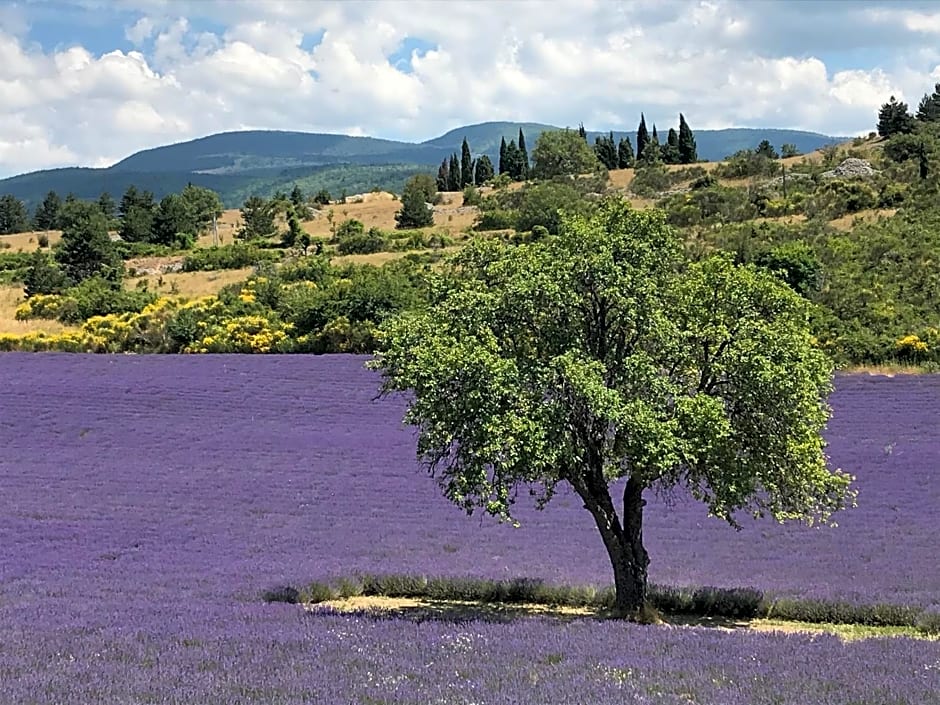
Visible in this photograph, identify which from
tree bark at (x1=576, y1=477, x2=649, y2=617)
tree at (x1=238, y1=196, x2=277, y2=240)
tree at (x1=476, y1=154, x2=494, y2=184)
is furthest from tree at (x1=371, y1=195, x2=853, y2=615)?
tree at (x1=476, y1=154, x2=494, y2=184)

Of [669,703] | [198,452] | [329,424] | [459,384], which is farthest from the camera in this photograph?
[329,424]

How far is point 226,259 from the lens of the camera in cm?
5925

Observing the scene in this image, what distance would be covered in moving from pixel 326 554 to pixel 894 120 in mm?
70520

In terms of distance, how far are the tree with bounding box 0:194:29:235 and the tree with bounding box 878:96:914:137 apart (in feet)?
271

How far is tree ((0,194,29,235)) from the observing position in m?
104

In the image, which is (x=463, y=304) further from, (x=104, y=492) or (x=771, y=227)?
(x=771, y=227)

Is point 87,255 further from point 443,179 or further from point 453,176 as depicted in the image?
point 443,179

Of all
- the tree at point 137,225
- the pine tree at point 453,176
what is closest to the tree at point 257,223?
the tree at point 137,225

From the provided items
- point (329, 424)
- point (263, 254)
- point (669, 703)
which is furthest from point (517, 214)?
point (669, 703)

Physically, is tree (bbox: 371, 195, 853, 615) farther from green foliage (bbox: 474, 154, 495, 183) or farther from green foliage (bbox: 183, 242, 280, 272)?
green foliage (bbox: 474, 154, 495, 183)

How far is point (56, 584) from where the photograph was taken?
12.6 metres

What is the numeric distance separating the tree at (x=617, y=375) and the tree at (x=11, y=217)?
102227 mm

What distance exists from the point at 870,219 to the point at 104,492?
141ft

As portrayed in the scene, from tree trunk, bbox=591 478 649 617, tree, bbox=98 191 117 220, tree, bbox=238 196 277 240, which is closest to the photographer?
tree trunk, bbox=591 478 649 617
